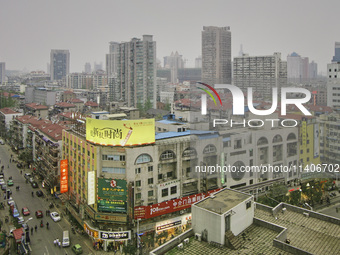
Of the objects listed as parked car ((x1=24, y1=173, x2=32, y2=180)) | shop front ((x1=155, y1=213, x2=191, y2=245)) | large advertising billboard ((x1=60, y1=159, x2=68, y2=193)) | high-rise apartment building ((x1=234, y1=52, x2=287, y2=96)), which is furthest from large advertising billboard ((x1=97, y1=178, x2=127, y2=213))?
high-rise apartment building ((x1=234, y1=52, x2=287, y2=96))

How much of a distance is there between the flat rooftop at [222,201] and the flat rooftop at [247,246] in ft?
2.88

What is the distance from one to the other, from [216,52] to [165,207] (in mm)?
61040

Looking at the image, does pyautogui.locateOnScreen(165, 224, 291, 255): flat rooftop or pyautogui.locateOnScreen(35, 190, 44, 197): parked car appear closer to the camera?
pyautogui.locateOnScreen(165, 224, 291, 255): flat rooftop

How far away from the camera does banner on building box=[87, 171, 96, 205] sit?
17.2 m

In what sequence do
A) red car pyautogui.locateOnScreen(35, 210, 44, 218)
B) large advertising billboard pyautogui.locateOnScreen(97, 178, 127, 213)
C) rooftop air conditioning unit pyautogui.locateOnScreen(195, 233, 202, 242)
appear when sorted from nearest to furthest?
1. rooftop air conditioning unit pyautogui.locateOnScreen(195, 233, 202, 242)
2. large advertising billboard pyautogui.locateOnScreen(97, 178, 127, 213)
3. red car pyautogui.locateOnScreen(35, 210, 44, 218)

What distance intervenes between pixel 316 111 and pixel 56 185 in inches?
689

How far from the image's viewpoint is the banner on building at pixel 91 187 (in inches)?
677

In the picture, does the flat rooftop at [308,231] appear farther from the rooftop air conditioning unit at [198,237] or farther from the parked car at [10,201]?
the parked car at [10,201]

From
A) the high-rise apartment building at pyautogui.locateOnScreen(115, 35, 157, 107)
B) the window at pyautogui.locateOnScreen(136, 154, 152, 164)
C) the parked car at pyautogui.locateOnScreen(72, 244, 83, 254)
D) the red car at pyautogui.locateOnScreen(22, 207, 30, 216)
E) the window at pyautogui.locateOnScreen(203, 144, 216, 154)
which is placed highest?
the high-rise apartment building at pyautogui.locateOnScreen(115, 35, 157, 107)

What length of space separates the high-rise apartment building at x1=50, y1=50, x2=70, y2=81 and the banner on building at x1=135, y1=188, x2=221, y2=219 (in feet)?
416

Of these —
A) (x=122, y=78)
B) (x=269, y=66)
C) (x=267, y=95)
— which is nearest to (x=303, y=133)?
(x=267, y=95)

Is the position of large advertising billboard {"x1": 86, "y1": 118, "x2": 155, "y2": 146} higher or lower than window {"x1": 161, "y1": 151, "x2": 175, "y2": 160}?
higher

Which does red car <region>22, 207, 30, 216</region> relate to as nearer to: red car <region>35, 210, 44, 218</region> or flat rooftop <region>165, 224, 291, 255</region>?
red car <region>35, 210, 44, 218</region>

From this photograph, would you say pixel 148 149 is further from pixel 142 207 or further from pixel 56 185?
pixel 56 185
